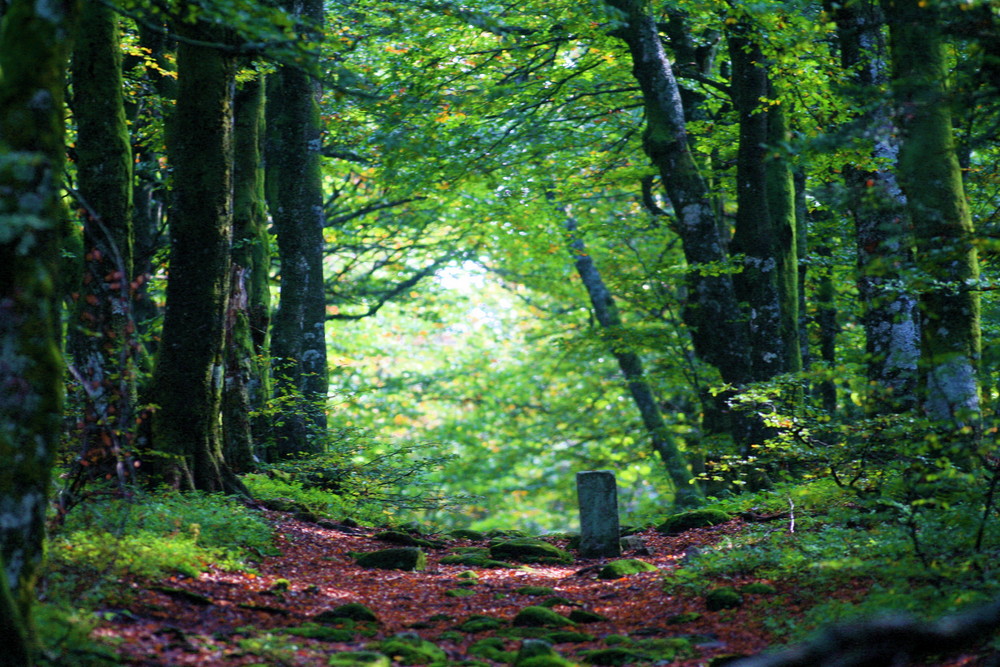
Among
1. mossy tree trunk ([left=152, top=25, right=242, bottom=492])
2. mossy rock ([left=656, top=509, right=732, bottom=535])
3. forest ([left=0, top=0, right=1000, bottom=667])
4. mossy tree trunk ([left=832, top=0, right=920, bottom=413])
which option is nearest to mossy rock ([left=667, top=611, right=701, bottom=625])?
forest ([left=0, top=0, right=1000, bottom=667])

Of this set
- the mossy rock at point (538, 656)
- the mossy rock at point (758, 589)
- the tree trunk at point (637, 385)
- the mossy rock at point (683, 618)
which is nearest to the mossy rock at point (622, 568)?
the mossy rock at point (758, 589)

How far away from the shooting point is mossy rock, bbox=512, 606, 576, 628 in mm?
6934

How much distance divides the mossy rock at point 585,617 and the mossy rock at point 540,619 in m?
0.22

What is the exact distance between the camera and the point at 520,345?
30.9 m

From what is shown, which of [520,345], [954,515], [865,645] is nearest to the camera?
[865,645]

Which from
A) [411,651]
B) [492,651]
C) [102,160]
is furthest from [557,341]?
[411,651]

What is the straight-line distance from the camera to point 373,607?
7.48 m

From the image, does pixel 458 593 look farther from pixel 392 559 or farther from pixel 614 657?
pixel 614 657

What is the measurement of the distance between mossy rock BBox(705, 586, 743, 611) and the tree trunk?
1091 centimetres

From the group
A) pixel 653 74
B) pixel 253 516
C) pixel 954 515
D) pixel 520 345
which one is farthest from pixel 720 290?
pixel 520 345

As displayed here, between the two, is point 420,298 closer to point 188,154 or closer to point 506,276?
point 506,276

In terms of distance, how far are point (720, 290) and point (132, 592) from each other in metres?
9.57

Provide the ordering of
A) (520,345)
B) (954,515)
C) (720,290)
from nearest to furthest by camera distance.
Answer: (954,515), (720,290), (520,345)

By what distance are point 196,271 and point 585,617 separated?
5.38 metres
